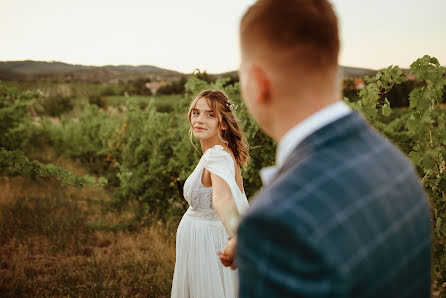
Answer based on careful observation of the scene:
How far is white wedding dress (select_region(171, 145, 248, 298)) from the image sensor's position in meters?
2.68

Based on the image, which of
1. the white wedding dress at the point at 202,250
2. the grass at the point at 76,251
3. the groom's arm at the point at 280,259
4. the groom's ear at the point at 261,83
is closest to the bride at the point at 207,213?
the white wedding dress at the point at 202,250

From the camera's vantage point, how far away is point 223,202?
223 centimetres

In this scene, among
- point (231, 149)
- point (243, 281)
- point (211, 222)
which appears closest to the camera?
point (243, 281)

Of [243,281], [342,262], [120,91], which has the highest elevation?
[120,91]

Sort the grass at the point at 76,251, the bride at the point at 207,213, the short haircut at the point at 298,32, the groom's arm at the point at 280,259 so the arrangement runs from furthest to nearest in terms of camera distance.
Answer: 1. the grass at the point at 76,251
2. the bride at the point at 207,213
3. the short haircut at the point at 298,32
4. the groom's arm at the point at 280,259

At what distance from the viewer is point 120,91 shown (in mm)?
45219

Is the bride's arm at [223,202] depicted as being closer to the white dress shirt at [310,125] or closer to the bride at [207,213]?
the bride at [207,213]

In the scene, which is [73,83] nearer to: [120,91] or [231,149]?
[120,91]

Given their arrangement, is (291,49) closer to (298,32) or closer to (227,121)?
(298,32)

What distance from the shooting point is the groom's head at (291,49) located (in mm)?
908

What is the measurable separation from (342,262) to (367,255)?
8 cm

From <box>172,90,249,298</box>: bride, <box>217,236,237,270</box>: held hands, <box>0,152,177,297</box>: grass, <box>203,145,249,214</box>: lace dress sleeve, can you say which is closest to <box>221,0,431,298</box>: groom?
<box>217,236,237,270</box>: held hands

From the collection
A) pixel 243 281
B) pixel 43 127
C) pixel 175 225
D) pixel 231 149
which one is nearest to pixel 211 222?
pixel 231 149

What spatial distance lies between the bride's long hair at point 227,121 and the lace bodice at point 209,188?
30cm
